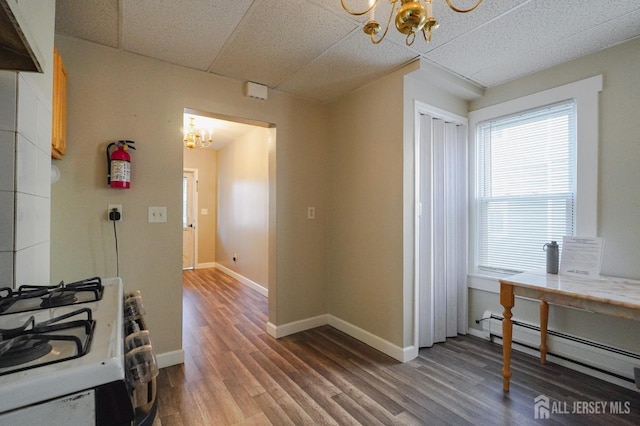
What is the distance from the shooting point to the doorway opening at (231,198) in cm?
434

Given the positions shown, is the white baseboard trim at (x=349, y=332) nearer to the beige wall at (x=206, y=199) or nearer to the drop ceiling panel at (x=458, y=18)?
the drop ceiling panel at (x=458, y=18)

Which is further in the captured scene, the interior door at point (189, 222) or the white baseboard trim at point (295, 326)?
the interior door at point (189, 222)

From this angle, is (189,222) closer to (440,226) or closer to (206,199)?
(206,199)

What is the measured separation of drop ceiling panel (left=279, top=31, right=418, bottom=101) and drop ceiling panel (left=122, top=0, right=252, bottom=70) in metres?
0.73

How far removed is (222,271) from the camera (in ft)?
19.6

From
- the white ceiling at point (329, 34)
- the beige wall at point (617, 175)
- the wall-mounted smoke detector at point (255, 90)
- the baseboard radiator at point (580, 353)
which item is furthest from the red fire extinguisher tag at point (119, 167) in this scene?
the beige wall at point (617, 175)

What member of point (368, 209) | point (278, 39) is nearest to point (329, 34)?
point (278, 39)

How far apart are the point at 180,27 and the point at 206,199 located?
484 centimetres

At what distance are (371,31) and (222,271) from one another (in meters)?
5.60

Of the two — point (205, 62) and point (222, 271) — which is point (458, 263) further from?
point (222, 271)

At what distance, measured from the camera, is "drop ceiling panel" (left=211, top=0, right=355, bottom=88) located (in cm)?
172

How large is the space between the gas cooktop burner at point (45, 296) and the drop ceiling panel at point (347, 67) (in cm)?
205

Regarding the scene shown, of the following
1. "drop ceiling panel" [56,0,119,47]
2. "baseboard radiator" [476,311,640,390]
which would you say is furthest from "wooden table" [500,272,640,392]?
"drop ceiling panel" [56,0,119,47]

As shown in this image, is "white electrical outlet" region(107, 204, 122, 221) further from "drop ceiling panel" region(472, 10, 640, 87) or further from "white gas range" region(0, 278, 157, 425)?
"drop ceiling panel" region(472, 10, 640, 87)
